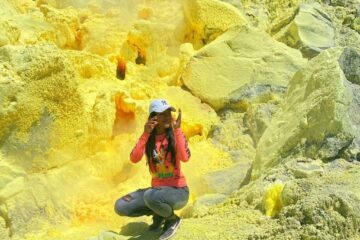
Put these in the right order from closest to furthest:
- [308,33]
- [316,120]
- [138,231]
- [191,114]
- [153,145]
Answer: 1. [153,145]
2. [138,231]
3. [316,120]
4. [191,114]
5. [308,33]

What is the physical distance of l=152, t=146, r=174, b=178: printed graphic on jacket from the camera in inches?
112

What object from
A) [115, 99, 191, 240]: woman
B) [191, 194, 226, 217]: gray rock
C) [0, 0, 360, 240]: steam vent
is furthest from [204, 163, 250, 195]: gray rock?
[115, 99, 191, 240]: woman

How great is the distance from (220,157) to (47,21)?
1.80 metres

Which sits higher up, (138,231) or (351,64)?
(351,64)

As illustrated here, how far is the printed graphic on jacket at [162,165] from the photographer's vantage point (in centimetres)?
285

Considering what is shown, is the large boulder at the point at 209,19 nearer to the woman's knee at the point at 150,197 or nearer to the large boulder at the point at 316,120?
the large boulder at the point at 316,120

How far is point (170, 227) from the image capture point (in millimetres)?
2779

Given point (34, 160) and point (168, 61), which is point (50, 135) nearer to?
point (34, 160)

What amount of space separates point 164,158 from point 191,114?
4.59 ft

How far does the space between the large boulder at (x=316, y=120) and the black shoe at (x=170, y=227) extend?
2.09 feet

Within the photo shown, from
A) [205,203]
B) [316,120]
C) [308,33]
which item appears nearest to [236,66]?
[308,33]

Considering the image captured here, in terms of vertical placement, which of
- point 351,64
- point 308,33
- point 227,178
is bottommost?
point 227,178

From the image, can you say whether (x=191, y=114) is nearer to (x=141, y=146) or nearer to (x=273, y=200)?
(x=141, y=146)

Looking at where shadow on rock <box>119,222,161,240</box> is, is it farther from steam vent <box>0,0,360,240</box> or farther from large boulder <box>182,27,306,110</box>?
large boulder <box>182,27,306,110</box>
